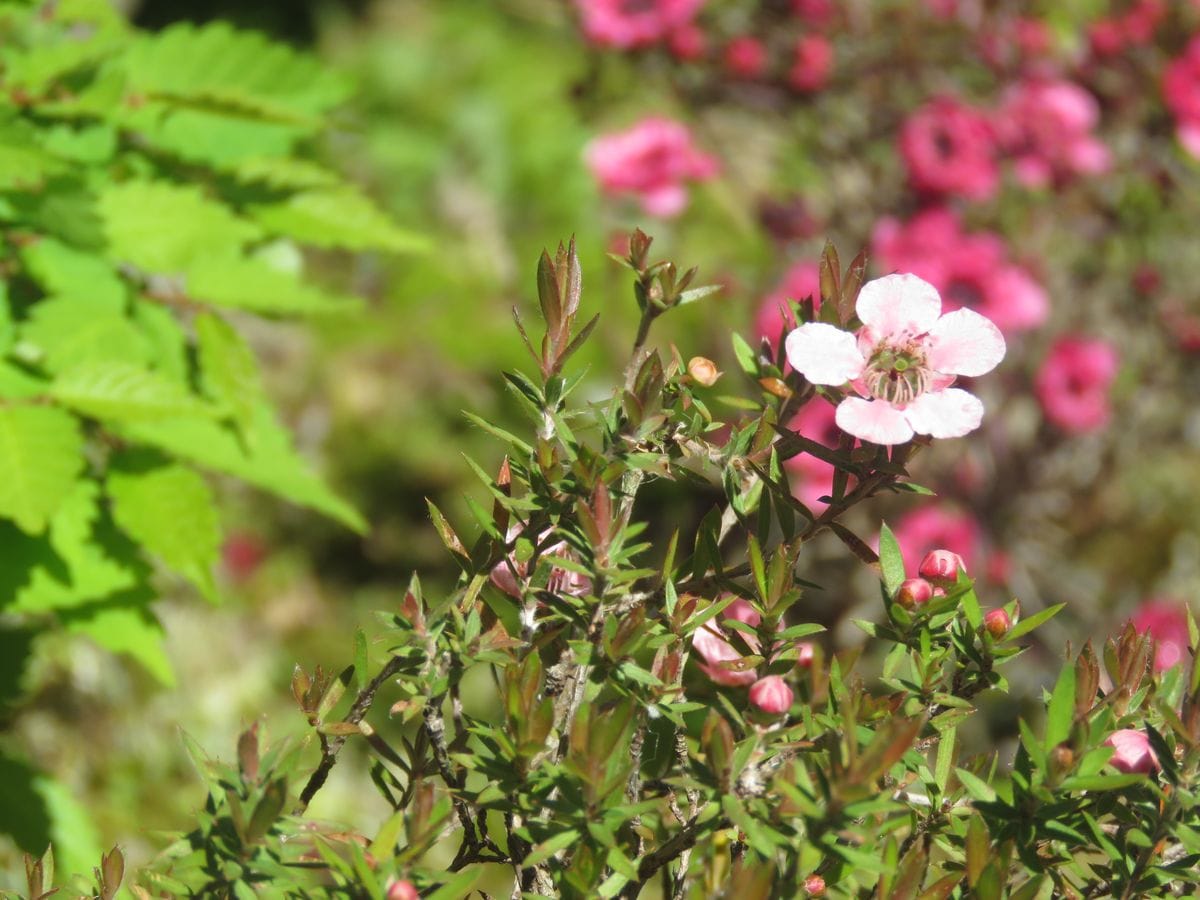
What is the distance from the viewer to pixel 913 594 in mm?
972

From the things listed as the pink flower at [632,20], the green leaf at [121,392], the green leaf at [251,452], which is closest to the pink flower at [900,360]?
the green leaf at [121,392]

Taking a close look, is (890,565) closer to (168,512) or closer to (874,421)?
(874,421)

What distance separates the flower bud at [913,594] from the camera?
97 centimetres

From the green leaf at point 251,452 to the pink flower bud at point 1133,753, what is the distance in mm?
1083

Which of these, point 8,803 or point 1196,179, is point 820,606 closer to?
point 1196,179

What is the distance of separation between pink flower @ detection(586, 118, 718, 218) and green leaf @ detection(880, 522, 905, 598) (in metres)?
2.54

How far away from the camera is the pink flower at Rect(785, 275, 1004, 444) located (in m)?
0.93

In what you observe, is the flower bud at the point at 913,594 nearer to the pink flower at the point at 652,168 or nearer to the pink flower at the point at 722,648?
the pink flower at the point at 722,648

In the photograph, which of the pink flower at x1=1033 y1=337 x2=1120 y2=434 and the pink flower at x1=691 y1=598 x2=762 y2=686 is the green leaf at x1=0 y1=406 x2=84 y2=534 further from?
the pink flower at x1=1033 y1=337 x2=1120 y2=434

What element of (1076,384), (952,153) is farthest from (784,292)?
(1076,384)

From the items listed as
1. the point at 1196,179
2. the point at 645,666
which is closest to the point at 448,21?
the point at 1196,179

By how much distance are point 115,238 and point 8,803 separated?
2.86 ft

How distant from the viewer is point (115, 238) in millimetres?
1628

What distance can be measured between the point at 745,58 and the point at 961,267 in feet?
3.10
